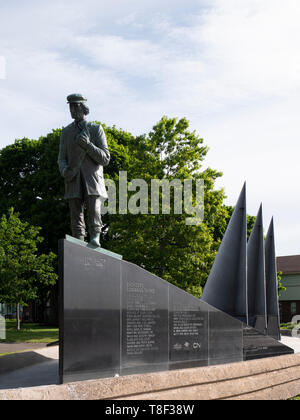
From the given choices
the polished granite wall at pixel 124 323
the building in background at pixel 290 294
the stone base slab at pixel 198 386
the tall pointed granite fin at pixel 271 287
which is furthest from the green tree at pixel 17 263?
the building in background at pixel 290 294

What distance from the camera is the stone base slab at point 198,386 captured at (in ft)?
22.1

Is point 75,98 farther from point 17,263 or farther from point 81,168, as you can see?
point 17,263

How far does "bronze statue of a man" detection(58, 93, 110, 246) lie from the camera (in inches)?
336

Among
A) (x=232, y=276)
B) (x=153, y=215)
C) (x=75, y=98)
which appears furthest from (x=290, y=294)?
(x=75, y=98)

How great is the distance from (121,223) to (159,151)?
4.64m

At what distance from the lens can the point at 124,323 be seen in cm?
817

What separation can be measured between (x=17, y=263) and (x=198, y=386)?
21215 mm

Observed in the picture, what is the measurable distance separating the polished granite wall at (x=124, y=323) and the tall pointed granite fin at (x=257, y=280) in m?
6.33

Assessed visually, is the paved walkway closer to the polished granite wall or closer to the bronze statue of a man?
the polished granite wall

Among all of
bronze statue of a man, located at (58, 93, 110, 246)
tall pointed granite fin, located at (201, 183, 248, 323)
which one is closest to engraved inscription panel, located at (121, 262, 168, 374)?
bronze statue of a man, located at (58, 93, 110, 246)

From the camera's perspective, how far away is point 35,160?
34125 millimetres

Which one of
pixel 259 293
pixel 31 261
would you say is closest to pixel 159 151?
pixel 31 261

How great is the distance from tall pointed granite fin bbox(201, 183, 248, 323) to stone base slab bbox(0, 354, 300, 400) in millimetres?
2241

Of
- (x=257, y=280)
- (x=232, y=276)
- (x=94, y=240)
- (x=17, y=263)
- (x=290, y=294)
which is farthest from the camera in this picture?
(x=290, y=294)
